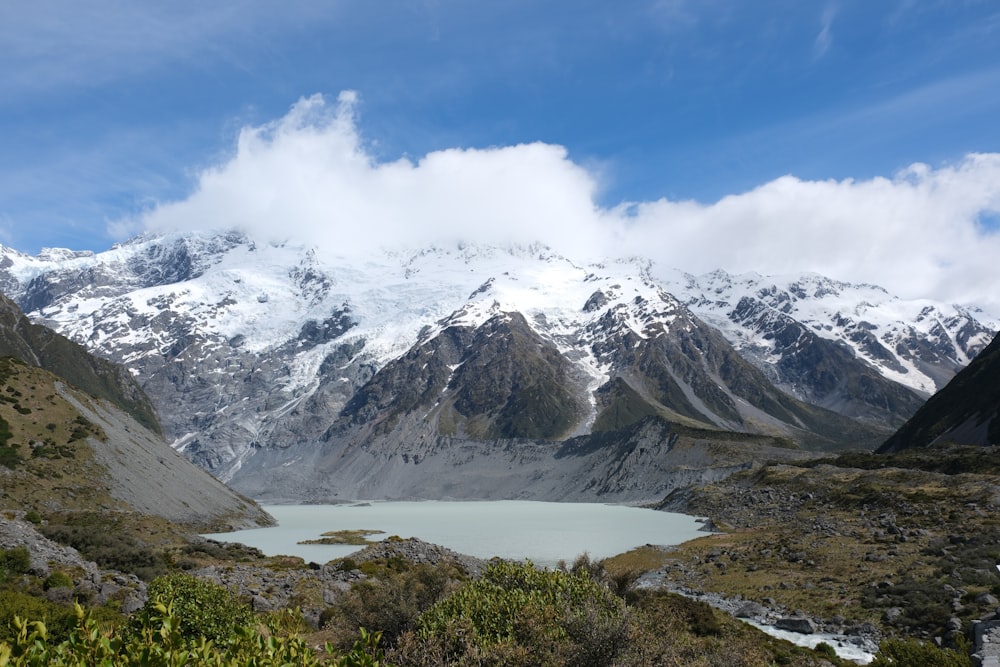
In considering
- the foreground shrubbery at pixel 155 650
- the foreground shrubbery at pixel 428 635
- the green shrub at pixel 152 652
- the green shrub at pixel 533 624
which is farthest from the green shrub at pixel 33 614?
the green shrub at pixel 152 652

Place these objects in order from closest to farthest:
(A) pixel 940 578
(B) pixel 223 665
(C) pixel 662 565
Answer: (B) pixel 223 665
(A) pixel 940 578
(C) pixel 662 565

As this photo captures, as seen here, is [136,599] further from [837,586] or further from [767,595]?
[837,586]

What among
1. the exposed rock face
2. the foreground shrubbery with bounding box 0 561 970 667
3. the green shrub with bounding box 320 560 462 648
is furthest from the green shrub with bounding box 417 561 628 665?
the exposed rock face

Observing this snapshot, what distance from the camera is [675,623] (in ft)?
103

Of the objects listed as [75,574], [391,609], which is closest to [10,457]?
[75,574]

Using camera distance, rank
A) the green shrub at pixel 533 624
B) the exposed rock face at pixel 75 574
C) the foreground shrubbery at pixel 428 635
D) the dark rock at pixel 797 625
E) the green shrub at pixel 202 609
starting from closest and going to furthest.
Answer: the foreground shrubbery at pixel 428 635 → the green shrub at pixel 533 624 → the green shrub at pixel 202 609 → the exposed rock face at pixel 75 574 → the dark rock at pixel 797 625

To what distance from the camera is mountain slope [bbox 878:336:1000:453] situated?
155 metres

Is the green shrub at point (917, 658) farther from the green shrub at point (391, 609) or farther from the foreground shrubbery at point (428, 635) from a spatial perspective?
the green shrub at point (391, 609)

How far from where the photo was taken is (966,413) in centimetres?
16900

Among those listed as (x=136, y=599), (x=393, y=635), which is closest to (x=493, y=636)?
(x=393, y=635)

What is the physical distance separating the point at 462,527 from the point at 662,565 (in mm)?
79803

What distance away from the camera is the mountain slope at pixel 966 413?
15475cm

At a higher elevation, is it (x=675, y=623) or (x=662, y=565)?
(x=675, y=623)

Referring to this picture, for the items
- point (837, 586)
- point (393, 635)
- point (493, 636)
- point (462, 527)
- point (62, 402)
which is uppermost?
point (62, 402)
